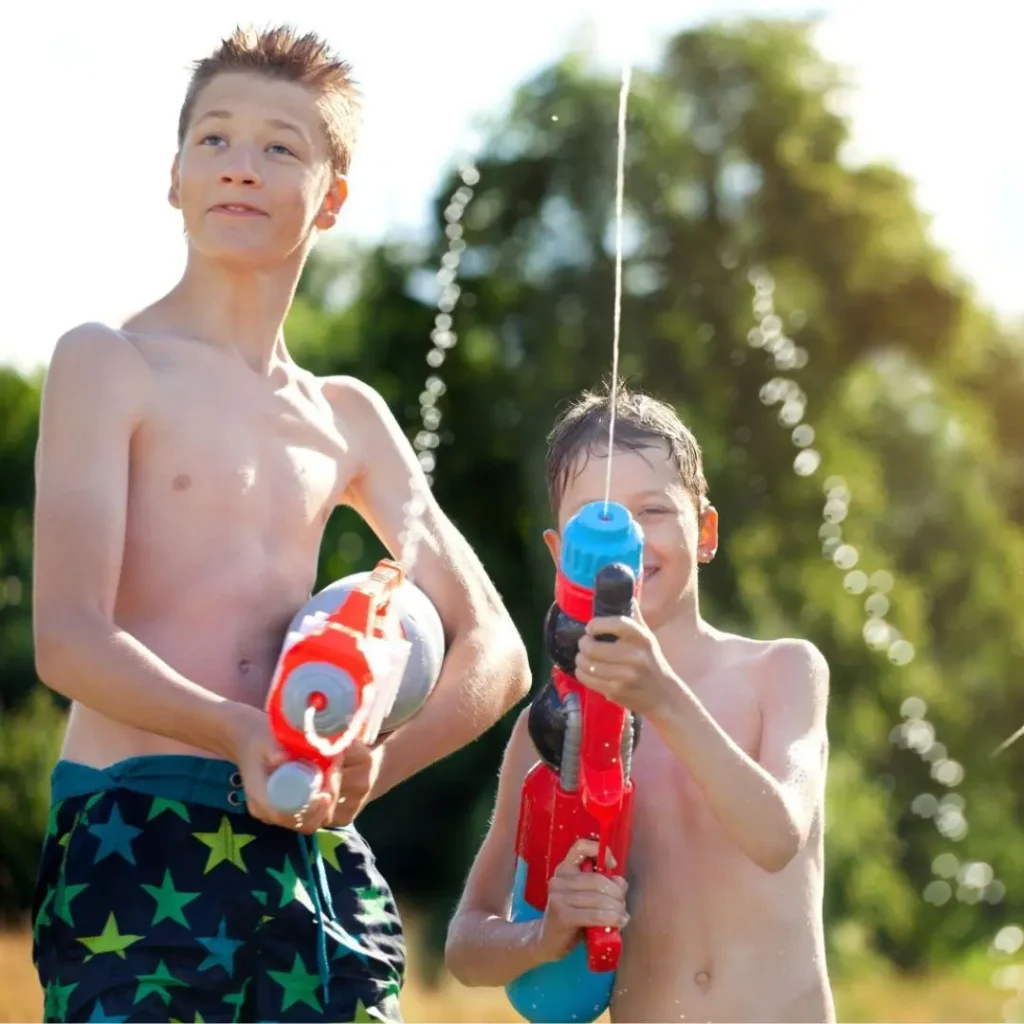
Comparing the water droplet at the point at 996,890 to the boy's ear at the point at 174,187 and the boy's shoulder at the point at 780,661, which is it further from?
the boy's ear at the point at 174,187

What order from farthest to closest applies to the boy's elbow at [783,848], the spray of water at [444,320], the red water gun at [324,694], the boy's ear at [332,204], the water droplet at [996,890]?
the water droplet at [996,890], the spray of water at [444,320], the boy's ear at [332,204], the boy's elbow at [783,848], the red water gun at [324,694]

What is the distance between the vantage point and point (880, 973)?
404 inches

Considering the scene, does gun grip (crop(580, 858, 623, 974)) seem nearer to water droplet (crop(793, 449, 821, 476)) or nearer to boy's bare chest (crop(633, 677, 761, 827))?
boy's bare chest (crop(633, 677, 761, 827))

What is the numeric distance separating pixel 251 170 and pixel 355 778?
1011mm

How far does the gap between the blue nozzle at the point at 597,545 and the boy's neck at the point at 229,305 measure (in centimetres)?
73

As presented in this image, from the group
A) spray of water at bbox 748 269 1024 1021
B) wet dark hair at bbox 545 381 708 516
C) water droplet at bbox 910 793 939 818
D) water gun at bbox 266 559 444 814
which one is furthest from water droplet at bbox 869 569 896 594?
water gun at bbox 266 559 444 814

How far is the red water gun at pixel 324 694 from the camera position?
2592 millimetres

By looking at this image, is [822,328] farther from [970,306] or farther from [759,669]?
[759,669]

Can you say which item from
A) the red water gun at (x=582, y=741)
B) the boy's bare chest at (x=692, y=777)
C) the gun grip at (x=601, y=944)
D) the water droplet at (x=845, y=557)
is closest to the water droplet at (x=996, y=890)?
the water droplet at (x=845, y=557)

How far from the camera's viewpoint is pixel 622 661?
2686 millimetres

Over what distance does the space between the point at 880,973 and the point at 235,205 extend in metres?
8.10

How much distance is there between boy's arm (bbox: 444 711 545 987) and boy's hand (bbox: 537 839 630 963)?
0.05 m

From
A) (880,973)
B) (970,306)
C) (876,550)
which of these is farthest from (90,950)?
(970,306)

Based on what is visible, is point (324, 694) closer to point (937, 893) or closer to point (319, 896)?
point (319, 896)
